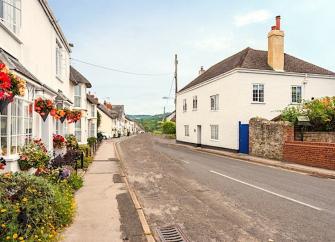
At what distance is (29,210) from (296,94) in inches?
1052

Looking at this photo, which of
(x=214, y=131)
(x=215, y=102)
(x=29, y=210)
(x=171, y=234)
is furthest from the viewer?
(x=214, y=131)

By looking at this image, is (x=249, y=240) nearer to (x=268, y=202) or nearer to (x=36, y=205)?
(x=268, y=202)

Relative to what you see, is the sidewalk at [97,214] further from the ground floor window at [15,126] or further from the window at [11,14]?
the window at [11,14]

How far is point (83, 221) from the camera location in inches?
274

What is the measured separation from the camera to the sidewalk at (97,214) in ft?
19.8

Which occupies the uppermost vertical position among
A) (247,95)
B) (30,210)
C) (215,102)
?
(247,95)

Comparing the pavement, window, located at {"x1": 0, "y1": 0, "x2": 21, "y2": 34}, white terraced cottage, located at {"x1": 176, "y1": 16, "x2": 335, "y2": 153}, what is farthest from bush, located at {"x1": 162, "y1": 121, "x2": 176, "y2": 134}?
window, located at {"x1": 0, "y1": 0, "x2": 21, "y2": 34}

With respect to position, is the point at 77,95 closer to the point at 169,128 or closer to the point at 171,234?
the point at 171,234

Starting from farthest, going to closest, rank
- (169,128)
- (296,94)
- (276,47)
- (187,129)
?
(169,128) < (187,129) < (296,94) < (276,47)

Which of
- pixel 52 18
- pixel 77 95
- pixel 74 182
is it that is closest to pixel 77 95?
pixel 77 95

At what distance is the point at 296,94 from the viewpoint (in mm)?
27609

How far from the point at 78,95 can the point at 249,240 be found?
25.1 metres

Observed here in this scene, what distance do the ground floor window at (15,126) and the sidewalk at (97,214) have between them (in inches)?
93.9

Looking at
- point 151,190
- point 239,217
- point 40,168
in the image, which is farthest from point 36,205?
point 151,190
